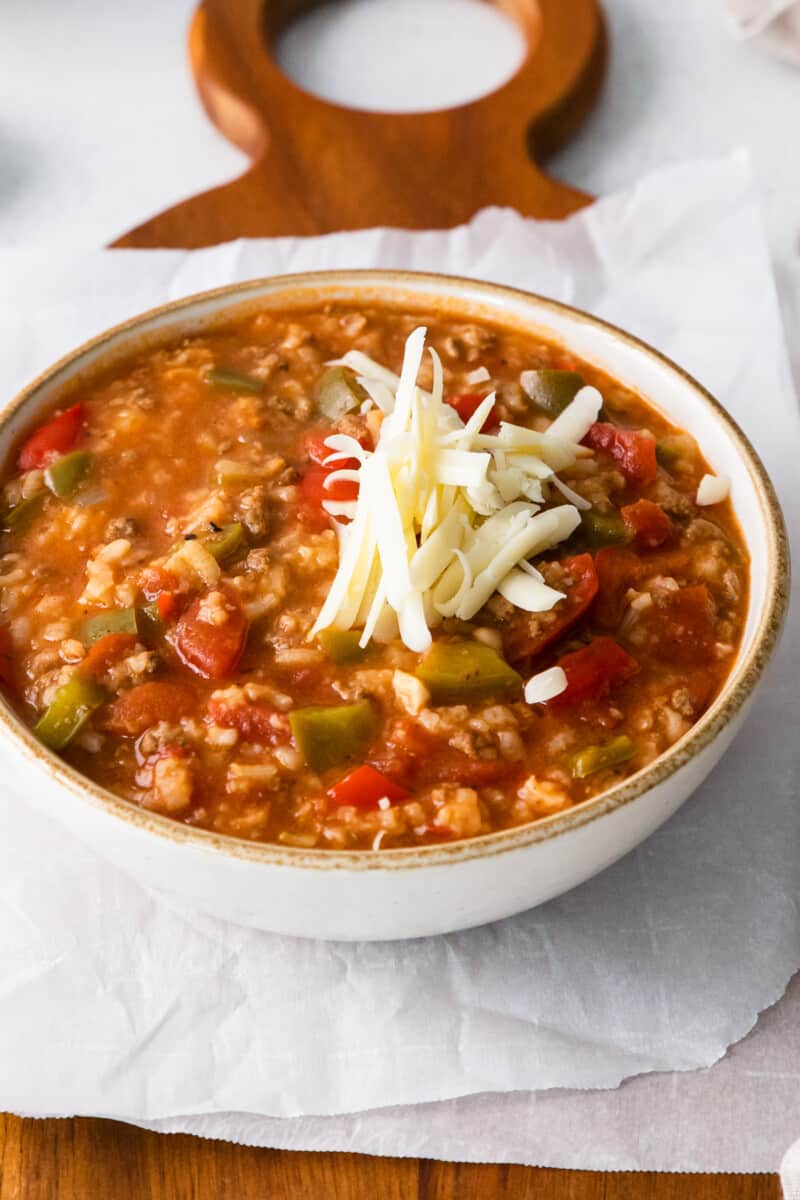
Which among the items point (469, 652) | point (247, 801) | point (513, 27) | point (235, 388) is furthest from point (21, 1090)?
point (513, 27)

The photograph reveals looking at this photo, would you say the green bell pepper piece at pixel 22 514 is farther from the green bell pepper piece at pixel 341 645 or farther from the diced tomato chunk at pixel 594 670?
the diced tomato chunk at pixel 594 670

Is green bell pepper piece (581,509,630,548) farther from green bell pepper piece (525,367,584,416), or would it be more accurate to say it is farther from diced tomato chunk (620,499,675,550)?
green bell pepper piece (525,367,584,416)

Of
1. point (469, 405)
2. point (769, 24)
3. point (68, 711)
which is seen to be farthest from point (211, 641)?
point (769, 24)

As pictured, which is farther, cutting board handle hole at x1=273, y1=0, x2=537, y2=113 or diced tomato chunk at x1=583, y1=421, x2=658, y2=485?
cutting board handle hole at x1=273, y1=0, x2=537, y2=113

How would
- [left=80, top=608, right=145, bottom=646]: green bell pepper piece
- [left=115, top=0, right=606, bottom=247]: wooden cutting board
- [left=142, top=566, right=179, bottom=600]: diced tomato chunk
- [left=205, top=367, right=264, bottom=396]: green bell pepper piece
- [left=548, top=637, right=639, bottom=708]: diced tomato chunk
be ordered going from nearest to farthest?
[left=548, top=637, right=639, bottom=708]: diced tomato chunk → [left=80, top=608, right=145, bottom=646]: green bell pepper piece → [left=142, top=566, right=179, bottom=600]: diced tomato chunk → [left=205, top=367, right=264, bottom=396]: green bell pepper piece → [left=115, top=0, right=606, bottom=247]: wooden cutting board

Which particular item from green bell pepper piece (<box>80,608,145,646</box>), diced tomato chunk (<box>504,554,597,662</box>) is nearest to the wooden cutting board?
green bell pepper piece (<box>80,608,145,646</box>)

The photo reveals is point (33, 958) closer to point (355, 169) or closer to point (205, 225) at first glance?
point (205, 225)
